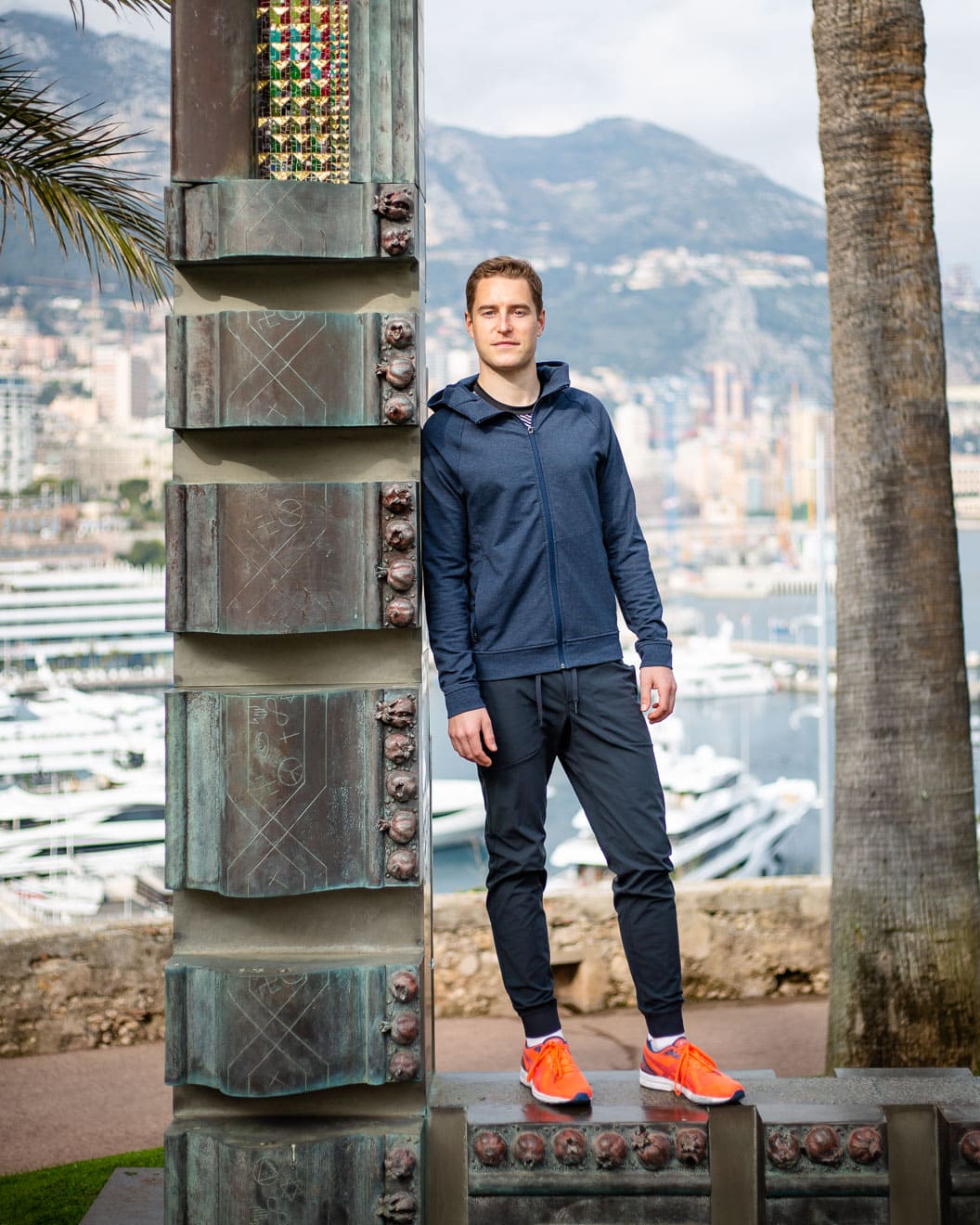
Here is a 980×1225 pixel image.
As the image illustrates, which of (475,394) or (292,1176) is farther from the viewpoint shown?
A: (475,394)

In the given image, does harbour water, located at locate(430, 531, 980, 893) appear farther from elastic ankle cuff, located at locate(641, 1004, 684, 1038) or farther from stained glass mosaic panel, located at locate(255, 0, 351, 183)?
stained glass mosaic panel, located at locate(255, 0, 351, 183)

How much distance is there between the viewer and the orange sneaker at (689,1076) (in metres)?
3.00

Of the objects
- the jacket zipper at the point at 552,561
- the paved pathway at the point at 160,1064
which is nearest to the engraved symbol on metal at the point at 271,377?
the jacket zipper at the point at 552,561

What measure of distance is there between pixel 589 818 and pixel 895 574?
8.53 feet

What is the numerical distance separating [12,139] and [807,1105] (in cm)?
518

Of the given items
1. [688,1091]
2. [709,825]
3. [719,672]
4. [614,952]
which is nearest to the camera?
[688,1091]

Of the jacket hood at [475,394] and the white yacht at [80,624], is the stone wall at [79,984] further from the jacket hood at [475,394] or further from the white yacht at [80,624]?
the white yacht at [80,624]

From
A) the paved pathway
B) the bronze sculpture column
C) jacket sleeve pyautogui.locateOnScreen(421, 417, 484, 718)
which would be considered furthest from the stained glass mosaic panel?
the paved pathway

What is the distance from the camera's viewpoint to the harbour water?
3954 cm

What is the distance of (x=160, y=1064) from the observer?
675 cm

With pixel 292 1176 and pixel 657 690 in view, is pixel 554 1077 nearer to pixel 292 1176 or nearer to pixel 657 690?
pixel 292 1176

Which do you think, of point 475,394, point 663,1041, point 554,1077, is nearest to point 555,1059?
point 554,1077

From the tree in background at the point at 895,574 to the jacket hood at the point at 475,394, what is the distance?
237 cm

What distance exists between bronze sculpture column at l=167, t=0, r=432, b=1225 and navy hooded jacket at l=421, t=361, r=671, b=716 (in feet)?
0.36
